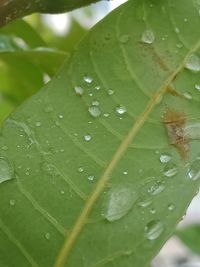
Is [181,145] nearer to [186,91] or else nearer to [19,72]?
A: [186,91]

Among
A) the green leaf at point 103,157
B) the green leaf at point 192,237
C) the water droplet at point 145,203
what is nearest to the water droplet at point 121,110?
the green leaf at point 103,157

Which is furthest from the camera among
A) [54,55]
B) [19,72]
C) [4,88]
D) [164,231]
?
[4,88]

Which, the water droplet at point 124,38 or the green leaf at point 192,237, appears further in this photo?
the green leaf at point 192,237

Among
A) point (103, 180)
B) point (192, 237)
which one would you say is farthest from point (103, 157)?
point (192, 237)

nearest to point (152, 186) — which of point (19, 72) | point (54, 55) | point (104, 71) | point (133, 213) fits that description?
point (133, 213)

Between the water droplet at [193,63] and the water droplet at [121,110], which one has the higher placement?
the water droplet at [121,110]

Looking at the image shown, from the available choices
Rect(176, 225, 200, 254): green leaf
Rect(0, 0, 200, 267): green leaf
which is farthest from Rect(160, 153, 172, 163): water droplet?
Rect(176, 225, 200, 254): green leaf

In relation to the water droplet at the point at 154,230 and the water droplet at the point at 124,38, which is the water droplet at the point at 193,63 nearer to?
the water droplet at the point at 124,38
